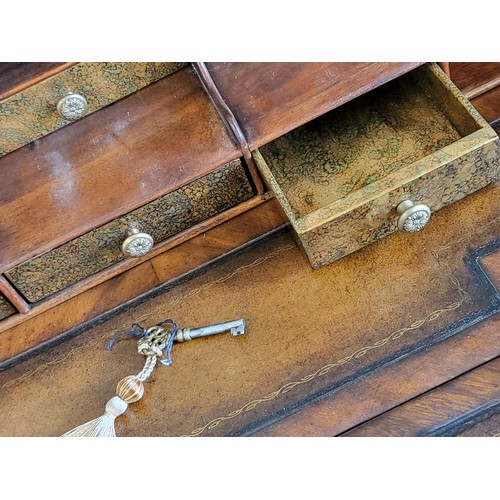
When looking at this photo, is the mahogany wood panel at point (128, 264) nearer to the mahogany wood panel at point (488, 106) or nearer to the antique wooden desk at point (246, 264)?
the antique wooden desk at point (246, 264)

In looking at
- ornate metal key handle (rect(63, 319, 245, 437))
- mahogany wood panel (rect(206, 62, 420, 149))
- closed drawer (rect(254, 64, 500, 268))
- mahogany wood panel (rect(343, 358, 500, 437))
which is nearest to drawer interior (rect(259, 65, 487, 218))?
closed drawer (rect(254, 64, 500, 268))

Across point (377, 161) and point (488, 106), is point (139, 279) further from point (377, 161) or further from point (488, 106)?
point (488, 106)

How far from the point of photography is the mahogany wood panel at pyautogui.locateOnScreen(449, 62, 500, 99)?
1.22m

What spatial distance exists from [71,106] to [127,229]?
0.19 meters

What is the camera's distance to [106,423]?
1.09 m

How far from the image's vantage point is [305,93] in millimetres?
1124

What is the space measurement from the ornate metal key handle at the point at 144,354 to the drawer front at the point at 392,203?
0.17m

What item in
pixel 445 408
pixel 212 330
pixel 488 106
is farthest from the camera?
pixel 488 106

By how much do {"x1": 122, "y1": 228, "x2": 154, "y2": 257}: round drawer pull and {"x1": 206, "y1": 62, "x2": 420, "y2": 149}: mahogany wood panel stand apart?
0.20 m

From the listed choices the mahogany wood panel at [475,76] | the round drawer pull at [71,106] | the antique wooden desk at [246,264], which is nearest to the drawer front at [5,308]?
the antique wooden desk at [246,264]

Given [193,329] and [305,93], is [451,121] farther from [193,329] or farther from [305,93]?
[193,329]

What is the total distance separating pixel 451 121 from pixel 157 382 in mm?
601

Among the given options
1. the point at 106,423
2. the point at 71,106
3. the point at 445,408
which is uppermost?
the point at 71,106

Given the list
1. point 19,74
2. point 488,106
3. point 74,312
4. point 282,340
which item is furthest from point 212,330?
point 488,106
